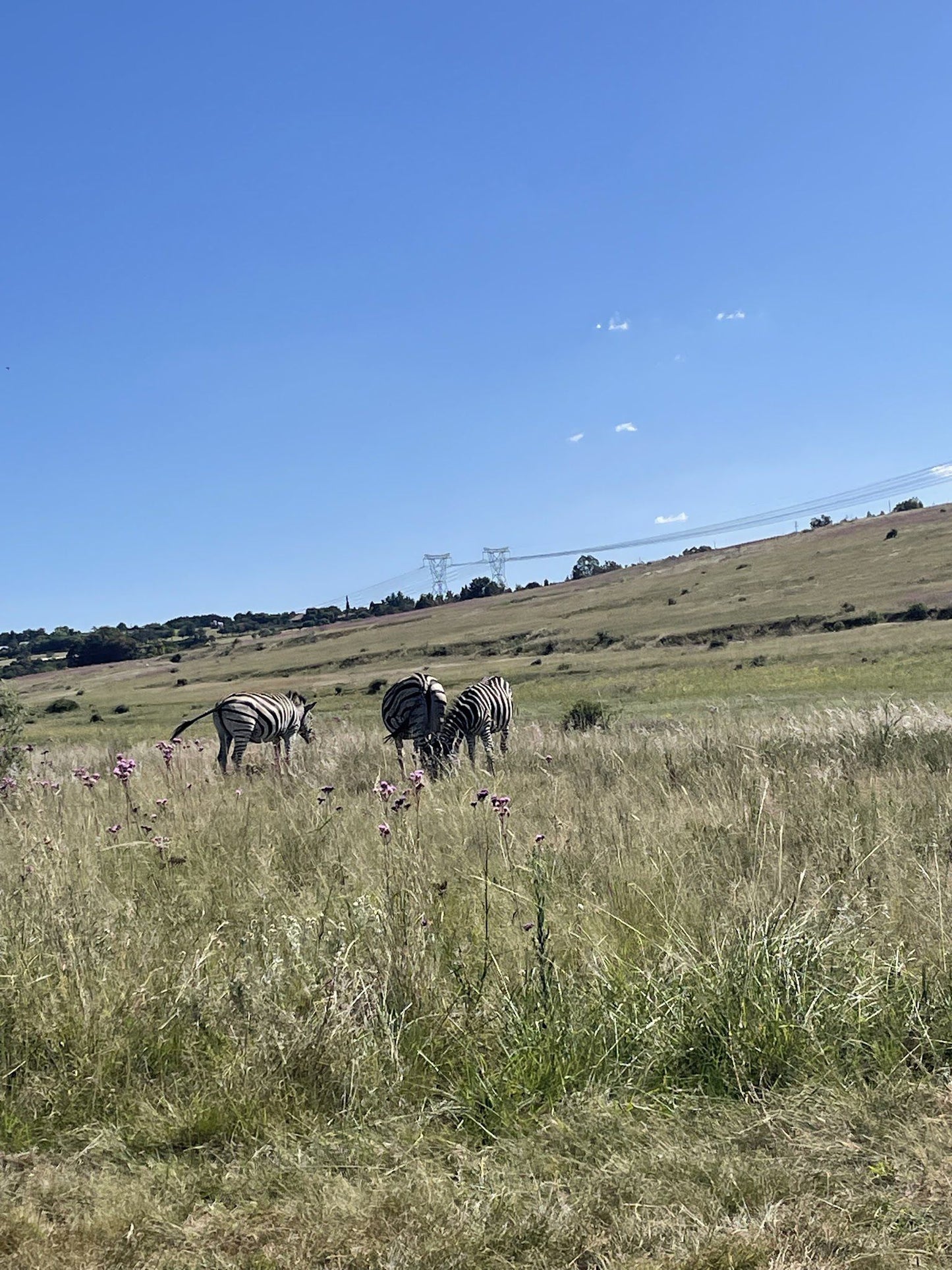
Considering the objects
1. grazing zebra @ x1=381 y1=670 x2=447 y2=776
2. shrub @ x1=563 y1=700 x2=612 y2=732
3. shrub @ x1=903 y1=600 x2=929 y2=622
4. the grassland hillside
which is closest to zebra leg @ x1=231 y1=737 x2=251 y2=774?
grazing zebra @ x1=381 y1=670 x2=447 y2=776

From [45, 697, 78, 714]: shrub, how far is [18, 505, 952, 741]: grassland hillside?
4.18 ft

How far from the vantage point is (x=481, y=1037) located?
14.1ft

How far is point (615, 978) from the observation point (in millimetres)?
4688

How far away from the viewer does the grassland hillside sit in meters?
37.7

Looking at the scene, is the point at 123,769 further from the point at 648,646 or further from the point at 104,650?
the point at 104,650

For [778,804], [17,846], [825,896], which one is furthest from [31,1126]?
[778,804]

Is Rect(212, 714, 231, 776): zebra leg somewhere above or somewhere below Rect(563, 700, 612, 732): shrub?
above

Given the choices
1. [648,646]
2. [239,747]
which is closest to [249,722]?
[239,747]

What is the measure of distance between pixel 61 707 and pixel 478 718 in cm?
5283

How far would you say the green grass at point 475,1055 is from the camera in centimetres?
312

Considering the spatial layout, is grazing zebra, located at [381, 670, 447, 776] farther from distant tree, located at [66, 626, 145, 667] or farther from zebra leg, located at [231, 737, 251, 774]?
distant tree, located at [66, 626, 145, 667]

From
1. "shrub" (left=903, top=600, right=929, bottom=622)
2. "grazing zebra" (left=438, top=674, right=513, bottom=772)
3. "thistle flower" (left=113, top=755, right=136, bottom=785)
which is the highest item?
"thistle flower" (left=113, top=755, right=136, bottom=785)

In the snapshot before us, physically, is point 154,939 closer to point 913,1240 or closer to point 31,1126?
point 31,1126

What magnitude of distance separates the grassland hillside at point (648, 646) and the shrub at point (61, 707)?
128cm
